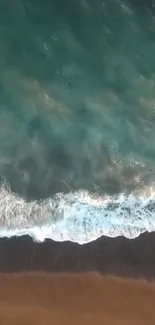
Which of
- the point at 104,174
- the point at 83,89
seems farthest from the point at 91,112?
the point at 104,174

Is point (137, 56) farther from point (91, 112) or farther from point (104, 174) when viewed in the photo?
point (104, 174)

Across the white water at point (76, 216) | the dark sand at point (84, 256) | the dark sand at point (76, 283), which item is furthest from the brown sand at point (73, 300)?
the white water at point (76, 216)

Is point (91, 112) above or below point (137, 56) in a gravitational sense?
below

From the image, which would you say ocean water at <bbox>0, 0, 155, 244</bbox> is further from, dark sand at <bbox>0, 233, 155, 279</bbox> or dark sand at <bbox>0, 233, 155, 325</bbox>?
dark sand at <bbox>0, 233, 155, 325</bbox>

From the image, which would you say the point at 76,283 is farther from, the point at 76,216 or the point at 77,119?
the point at 77,119

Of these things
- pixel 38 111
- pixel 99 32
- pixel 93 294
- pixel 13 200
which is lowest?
pixel 93 294

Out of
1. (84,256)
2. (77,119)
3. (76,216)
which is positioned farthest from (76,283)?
(77,119)
